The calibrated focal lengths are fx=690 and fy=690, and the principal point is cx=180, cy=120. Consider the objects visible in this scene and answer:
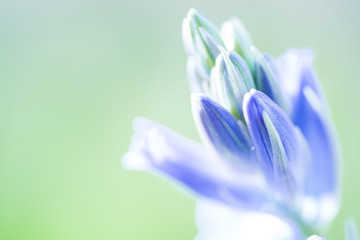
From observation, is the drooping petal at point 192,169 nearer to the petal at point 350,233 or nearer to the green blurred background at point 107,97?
the petal at point 350,233

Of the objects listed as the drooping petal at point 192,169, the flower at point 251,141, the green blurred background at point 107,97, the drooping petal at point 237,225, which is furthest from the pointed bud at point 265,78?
the green blurred background at point 107,97

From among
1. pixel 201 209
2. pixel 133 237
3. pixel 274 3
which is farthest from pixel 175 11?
pixel 201 209

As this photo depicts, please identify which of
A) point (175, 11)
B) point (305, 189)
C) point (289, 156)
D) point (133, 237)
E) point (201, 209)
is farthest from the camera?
point (175, 11)

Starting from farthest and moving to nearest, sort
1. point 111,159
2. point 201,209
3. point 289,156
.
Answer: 1. point 111,159
2. point 201,209
3. point 289,156

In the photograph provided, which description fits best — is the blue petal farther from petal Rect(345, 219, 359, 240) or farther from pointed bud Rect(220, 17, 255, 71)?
petal Rect(345, 219, 359, 240)

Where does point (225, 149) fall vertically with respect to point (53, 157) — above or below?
below

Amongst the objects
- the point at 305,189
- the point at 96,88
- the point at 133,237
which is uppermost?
the point at 96,88

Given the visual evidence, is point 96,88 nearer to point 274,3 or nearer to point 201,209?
point 274,3
